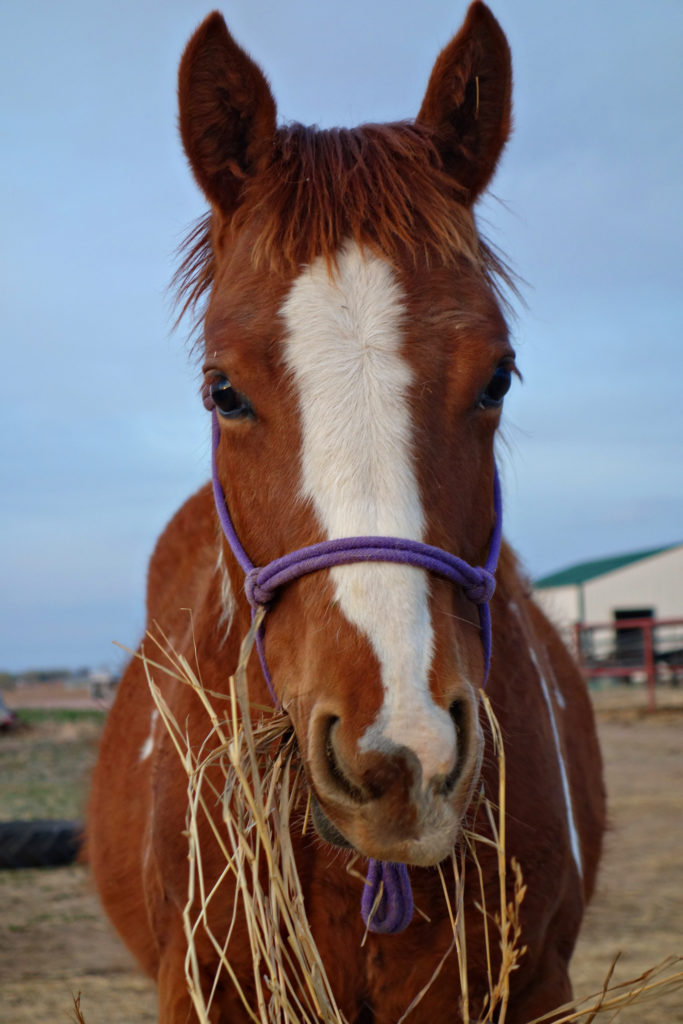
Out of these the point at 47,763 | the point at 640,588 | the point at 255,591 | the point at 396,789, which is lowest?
the point at 47,763

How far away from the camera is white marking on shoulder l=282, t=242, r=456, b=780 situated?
1.44 meters

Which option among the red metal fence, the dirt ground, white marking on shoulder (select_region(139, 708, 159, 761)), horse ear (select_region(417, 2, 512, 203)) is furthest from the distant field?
the red metal fence

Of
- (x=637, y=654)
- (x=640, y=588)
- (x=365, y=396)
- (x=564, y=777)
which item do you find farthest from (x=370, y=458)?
(x=640, y=588)

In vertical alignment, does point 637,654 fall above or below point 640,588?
below

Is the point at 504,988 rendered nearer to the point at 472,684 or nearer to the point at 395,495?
the point at 472,684

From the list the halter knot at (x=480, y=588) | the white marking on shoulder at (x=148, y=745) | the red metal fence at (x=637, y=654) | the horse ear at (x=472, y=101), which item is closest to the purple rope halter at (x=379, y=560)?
the halter knot at (x=480, y=588)

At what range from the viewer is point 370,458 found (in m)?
1.63

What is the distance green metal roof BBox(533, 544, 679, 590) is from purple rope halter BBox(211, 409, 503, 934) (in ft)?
104

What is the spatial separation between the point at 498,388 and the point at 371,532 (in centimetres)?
57

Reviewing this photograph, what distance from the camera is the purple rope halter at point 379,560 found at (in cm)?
155

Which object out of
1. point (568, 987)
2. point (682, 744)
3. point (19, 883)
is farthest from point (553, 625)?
point (682, 744)

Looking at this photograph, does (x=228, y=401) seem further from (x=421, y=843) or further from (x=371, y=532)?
(x=421, y=843)

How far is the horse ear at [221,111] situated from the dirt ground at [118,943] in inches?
86.5

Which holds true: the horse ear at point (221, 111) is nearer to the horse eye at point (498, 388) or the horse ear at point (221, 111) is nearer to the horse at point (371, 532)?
the horse at point (371, 532)
